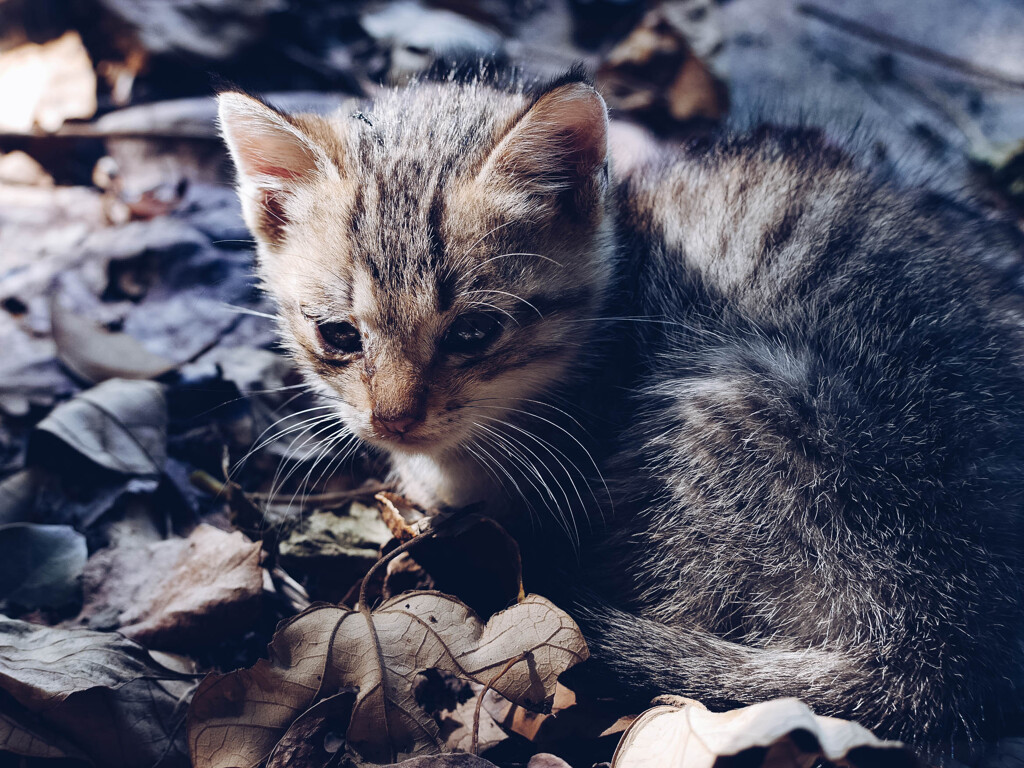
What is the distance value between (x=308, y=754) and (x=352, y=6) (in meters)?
4.04

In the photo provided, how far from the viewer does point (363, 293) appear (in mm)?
1743

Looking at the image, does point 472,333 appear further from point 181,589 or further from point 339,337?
point 181,589

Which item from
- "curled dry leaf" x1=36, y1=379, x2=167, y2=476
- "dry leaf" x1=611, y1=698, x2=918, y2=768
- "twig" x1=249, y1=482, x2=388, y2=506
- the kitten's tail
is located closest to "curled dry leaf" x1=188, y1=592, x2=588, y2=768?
the kitten's tail

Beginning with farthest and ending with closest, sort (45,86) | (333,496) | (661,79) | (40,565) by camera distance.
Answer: (661,79)
(45,86)
(333,496)
(40,565)

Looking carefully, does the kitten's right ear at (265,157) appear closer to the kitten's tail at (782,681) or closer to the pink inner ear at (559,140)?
the pink inner ear at (559,140)

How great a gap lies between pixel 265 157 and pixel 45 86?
6.99ft

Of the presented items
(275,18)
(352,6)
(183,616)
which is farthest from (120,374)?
(352,6)

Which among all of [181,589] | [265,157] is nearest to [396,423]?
[181,589]

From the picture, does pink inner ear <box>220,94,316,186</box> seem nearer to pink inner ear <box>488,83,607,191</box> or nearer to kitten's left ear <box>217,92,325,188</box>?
kitten's left ear <box>217,92,325,188</box>

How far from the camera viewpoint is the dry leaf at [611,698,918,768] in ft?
4.00

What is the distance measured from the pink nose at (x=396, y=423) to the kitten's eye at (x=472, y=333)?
19 centimetres

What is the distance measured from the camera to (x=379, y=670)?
1.56 metres

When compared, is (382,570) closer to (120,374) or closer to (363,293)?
(363,293)

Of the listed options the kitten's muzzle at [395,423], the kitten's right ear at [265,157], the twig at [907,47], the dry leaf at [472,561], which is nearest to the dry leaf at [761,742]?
the dry leaf at [472,561]
